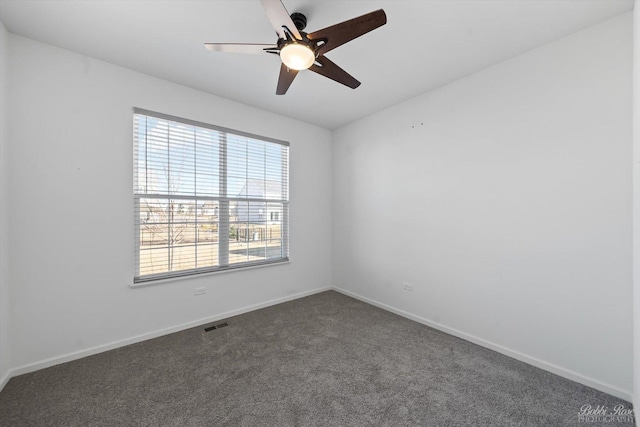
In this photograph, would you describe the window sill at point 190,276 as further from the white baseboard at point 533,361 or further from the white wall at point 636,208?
the white wall at point 636,208

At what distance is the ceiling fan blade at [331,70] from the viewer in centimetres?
186

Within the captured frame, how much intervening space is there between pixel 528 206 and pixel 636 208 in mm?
642

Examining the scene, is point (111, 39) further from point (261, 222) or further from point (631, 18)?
point (631, 18)

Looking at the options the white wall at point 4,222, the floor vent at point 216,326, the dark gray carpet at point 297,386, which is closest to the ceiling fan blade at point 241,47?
the white wall at point 4,222

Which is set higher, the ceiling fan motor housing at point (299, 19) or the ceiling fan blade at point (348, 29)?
the ceiling fan motor housing at point (299, 19)

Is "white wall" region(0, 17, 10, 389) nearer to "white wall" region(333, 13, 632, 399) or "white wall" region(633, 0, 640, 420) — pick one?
"white wall" region(333, 13, 632, 399)

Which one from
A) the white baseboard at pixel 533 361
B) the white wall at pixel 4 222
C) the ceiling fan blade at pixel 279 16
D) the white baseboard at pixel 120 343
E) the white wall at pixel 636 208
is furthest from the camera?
the white baseboard at pixel 120 343

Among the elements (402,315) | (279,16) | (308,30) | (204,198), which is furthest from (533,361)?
(204,198)

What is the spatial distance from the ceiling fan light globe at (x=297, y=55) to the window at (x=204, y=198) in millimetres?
1822

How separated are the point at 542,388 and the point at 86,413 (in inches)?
131

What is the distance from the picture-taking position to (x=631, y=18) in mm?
1856

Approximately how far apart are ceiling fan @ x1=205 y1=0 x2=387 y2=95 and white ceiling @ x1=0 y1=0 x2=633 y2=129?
32 centimetres

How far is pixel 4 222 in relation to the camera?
80.4 inches

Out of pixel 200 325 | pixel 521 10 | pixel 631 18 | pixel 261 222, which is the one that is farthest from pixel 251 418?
pixel 631 18
